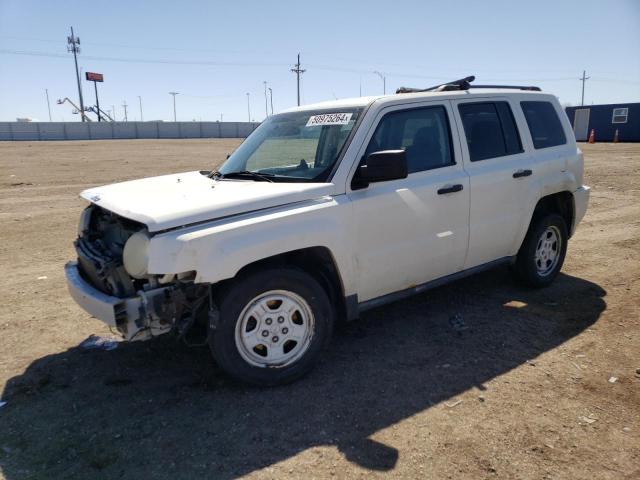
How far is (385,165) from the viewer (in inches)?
138

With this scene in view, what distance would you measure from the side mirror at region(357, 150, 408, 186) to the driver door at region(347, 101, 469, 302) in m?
0.22

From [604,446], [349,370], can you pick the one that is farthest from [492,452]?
[349,370]

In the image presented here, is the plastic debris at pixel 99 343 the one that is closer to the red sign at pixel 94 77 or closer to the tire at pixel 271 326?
the tire at pixel 271 326

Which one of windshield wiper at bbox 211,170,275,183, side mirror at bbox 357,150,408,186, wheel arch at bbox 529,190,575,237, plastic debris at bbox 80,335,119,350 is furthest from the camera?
wheel arch at bbox 529,190,575,237

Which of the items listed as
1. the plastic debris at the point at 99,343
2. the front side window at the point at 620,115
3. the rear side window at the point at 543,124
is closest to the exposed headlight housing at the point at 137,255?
the plastic debris at the point at 99,343

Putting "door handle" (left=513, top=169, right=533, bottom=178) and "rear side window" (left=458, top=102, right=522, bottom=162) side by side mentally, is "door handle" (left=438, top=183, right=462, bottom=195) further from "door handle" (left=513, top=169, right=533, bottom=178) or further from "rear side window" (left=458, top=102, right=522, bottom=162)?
"door handle" (left=513, top=169, right=533, bottom=178)

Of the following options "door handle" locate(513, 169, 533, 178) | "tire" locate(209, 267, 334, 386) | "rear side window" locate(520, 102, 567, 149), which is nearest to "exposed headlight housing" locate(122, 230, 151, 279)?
"tire" locate(209, 267, 334, 386)

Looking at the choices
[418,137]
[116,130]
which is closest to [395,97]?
[418,137]

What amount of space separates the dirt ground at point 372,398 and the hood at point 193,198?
129cm

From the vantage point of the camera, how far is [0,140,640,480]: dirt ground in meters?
2.84

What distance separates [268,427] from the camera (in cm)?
317

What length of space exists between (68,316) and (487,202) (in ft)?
13.4

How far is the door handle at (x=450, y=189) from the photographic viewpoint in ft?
13.7

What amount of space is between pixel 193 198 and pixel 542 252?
3.78 m
